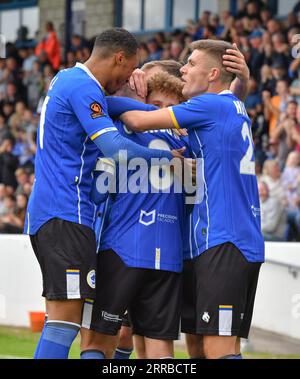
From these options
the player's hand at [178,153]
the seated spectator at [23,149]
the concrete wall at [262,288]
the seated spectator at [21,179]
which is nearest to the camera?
the player's hand at [178,153]

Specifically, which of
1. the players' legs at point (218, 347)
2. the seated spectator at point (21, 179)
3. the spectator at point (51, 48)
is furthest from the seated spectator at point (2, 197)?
the players' legs at point (218, 347)

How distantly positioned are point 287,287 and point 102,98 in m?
4.13

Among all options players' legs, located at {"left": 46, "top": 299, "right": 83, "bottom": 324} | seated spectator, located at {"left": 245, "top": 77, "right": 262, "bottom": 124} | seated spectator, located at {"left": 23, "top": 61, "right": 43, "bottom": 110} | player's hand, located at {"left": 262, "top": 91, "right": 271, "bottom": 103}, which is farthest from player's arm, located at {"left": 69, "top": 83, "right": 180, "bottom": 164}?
seated spectator, located at {"left": 23, "top": 61, "right": 43, "bottom": 110}

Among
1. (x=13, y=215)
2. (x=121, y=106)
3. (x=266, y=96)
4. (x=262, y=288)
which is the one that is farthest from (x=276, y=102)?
(x=121, y=106)

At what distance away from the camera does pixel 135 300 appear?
17.3 ft

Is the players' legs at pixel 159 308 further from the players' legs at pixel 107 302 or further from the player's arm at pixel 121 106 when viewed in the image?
the player's arm at pixel 121 106

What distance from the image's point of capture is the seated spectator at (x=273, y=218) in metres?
10.8

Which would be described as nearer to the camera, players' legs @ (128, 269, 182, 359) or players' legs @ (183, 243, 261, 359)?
players' legs @ (183, 243, 261, 359)

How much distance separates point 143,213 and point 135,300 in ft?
1.61

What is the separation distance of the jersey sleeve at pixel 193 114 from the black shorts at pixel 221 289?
671 mm

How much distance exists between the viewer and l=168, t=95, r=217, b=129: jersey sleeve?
5.01 meters

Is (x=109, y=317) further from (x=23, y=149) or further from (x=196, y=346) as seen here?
(x=23, y=149)

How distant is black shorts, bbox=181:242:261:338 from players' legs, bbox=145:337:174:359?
280mm

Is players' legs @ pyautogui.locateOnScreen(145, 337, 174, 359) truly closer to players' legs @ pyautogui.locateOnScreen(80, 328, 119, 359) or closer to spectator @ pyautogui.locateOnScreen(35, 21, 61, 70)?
players' legs @ pyautogui.locateOnScreen(80, 328, 119, 359)
